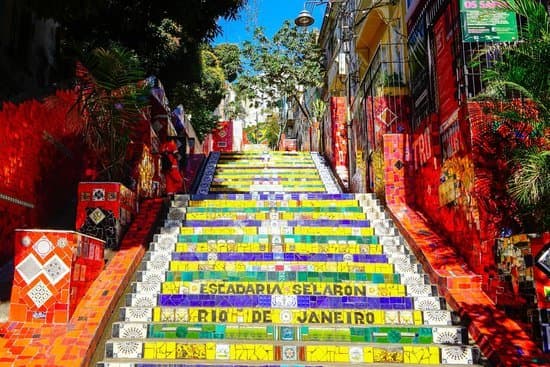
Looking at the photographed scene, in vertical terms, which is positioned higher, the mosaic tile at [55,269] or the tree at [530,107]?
the tree at [530,107]

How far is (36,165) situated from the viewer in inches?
283

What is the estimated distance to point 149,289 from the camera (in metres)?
5.79

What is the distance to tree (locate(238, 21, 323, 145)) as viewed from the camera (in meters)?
22.5

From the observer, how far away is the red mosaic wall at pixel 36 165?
21.1ft

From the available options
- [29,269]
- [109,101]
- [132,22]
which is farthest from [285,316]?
[132,22]

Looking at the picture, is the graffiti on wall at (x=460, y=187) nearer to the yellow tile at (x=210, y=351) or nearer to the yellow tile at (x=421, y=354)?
the yellow tile at (x=421, y=354)

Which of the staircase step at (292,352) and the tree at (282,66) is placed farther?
the tree at (282,66)

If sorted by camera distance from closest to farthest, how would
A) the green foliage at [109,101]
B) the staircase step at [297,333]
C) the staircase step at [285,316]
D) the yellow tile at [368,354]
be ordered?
the yellow tile at [368,354], the staircase step at [297,333], the staircase step at [285,316], the green foliage at [109,101]

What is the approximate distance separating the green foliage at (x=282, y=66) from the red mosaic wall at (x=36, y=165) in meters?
14.7

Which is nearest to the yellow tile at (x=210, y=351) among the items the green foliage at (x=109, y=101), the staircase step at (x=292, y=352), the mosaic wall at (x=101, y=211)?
the staircase step at (x=292, y=352)

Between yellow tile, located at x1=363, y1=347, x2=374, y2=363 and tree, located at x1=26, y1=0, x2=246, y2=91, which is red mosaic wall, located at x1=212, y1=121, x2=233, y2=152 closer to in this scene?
tree, located at x1=26, y1=0, x2=246, y2=91

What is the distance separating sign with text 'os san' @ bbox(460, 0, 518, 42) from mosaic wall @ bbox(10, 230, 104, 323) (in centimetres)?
513

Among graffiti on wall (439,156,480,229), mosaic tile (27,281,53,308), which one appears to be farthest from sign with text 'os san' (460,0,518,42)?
mosaic tile (27,281,53,308)

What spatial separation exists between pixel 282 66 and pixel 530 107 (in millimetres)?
17426
